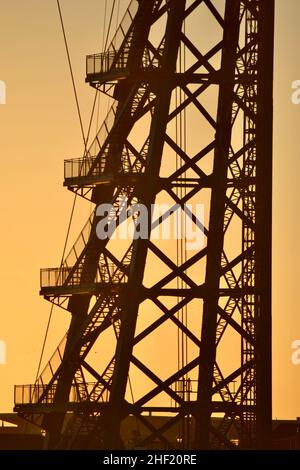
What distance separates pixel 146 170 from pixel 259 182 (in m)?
3.52

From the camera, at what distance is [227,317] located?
240 ft

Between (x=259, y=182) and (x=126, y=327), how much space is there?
5.91 meters

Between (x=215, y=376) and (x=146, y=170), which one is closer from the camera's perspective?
(x=146, y=170)

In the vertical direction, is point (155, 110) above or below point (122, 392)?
above

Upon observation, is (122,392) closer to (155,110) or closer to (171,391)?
(171,391)

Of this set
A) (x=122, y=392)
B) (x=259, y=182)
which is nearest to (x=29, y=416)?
(x=122, y=392)

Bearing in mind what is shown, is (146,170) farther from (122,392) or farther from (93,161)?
(122,392)

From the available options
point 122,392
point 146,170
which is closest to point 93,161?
point 146,170

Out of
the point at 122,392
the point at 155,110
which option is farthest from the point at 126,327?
the point at 155,110
